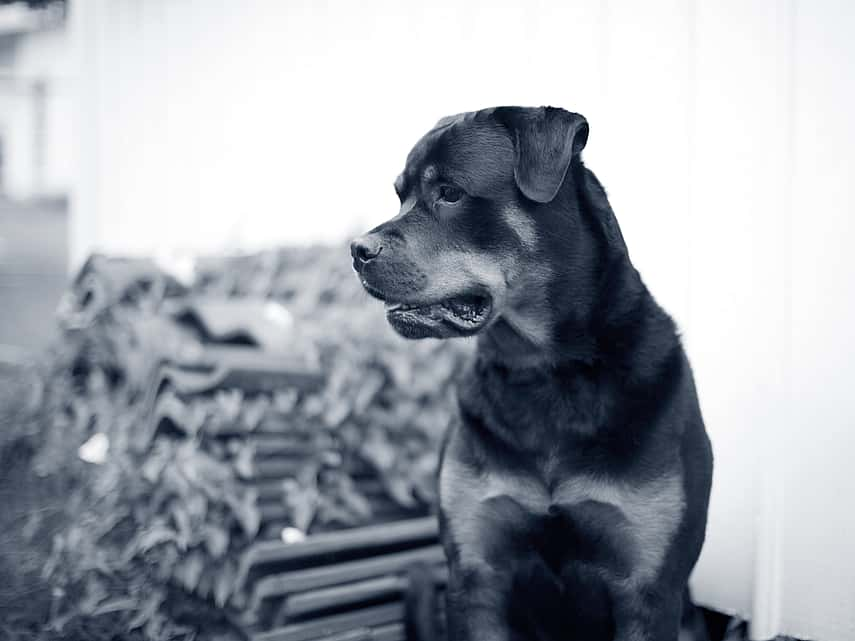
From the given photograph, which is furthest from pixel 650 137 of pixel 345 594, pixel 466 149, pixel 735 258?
pixel 345 594

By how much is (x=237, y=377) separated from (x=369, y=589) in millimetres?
920

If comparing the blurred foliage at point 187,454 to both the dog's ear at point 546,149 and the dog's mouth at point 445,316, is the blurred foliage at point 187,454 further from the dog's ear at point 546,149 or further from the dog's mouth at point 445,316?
the dog's ear at point 546,149

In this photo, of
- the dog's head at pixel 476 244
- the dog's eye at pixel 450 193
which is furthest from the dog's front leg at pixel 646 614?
the dog's eye at pixel 450 193

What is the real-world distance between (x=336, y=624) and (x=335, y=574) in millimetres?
164

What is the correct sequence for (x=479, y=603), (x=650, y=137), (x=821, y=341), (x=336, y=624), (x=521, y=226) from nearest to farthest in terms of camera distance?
(x=521, y=226) → (x=479, y=603) → (x=821, y=341) → (x=650, y=137) → (x=336, y=624)

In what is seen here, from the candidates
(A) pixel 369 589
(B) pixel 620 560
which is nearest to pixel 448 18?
(A) pixel 369 589

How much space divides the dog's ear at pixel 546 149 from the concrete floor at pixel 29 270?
5423 millimetres

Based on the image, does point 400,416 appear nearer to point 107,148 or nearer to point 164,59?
point 164,59

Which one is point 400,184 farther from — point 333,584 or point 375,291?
point 333,584

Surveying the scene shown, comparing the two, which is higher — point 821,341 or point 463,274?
point 463,274

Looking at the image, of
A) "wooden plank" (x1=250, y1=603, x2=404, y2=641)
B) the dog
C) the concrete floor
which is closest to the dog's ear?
the dog

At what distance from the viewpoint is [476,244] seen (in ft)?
6.65

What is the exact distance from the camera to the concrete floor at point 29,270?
738 centimetres

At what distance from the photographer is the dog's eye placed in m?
2.06
